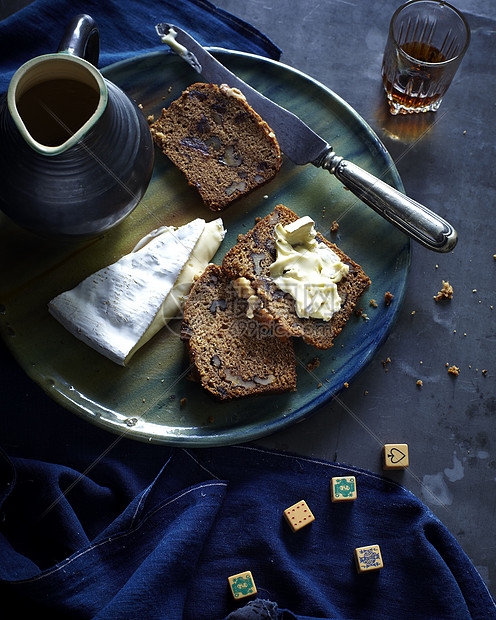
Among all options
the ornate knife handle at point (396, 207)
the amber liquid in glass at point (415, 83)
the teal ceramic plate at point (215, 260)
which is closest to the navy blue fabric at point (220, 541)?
the teal ceramic plate at point (215, 260)

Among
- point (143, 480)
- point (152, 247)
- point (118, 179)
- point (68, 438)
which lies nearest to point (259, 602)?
point (143, 480)

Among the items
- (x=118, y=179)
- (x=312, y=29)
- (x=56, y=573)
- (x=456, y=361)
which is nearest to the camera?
(x=118, y=179)

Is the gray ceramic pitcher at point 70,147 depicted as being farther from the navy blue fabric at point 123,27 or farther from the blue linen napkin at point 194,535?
the blue linen napkin at point 194,535

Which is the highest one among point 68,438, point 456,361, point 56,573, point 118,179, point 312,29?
point 312,29

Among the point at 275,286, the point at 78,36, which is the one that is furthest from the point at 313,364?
the point at 78,36

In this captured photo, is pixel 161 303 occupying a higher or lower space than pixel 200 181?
lower

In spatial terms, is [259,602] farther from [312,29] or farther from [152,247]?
[312,29]

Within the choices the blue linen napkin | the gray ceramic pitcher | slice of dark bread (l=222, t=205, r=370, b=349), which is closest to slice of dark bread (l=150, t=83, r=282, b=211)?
slice of dark bread (l=222, t=205, r=370, b=349)
